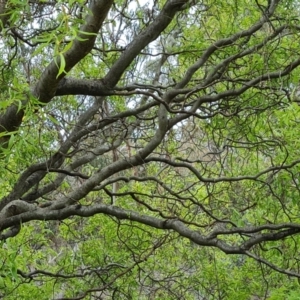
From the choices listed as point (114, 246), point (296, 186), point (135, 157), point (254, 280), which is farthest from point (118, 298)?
point (296, 186)

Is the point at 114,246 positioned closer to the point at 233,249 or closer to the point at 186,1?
the point at 233,249

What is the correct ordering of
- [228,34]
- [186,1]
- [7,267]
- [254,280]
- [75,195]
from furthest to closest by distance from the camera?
[254,280], [228,34], [75,195], [186,1], [7,267]

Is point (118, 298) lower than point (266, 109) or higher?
lower

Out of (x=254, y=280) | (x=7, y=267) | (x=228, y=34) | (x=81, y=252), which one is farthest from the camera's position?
(x=81, y=252)

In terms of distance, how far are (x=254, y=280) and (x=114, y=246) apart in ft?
5.15

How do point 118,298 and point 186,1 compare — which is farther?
point 118,298

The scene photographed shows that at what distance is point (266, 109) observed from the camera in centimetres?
405

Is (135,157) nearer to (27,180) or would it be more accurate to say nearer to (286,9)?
(27,180)

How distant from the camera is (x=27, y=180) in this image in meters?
4.74

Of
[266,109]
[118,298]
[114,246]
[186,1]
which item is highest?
[186,1]

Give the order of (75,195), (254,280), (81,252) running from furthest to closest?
(81,252) → (254,280) → (75,195)

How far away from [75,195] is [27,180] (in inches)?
31.6

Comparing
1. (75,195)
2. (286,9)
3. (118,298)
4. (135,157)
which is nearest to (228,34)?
(286,9)

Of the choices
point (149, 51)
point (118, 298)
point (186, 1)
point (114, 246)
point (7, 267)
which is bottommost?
point (7, 267)
